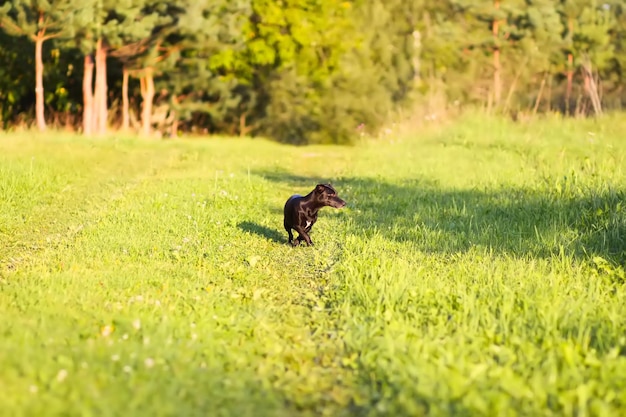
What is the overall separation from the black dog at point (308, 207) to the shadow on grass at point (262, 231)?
1.86 feet

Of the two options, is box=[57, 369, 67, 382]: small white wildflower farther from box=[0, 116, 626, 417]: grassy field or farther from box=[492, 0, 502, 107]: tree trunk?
box=[492, 0, 502, 107]: tree trunk

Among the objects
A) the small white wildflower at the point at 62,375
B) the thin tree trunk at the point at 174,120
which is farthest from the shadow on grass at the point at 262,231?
the thin tree trunk at the point at 174,120

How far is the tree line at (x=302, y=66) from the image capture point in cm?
3209

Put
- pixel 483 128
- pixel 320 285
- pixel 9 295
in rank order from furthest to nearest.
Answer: pixel 483 128 < pixel 320 285 < pixel 9 295

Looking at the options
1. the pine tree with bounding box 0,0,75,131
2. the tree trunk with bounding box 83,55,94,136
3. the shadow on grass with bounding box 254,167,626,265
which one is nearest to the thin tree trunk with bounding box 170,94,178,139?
the tree trunk with bounding box 83,55,94,136

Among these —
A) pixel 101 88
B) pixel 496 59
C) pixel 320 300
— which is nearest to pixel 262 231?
pixel 320 300

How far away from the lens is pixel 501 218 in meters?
9.98

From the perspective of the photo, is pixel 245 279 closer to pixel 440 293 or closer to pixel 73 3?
pixel 440 293

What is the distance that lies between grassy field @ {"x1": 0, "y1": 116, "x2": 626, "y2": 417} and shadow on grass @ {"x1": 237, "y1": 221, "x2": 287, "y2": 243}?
42 mm

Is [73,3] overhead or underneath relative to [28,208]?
overhead

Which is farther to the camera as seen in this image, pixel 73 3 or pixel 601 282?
pixel 73 3

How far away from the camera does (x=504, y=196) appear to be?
37.5ft

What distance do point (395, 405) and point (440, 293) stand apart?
2.10 metres

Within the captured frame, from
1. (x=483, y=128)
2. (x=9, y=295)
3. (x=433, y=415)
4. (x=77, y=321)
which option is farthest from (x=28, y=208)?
(x=483, y=128)
